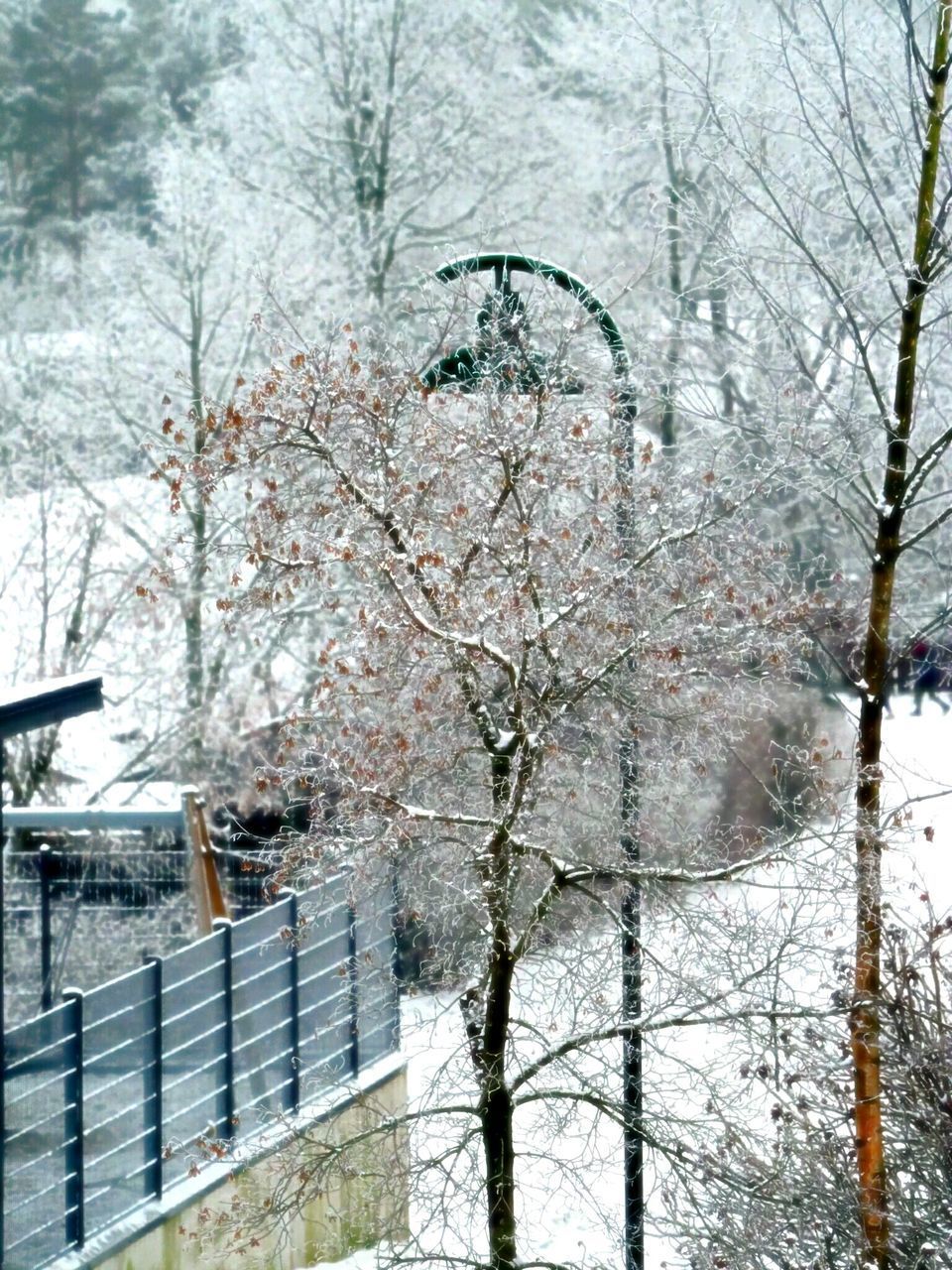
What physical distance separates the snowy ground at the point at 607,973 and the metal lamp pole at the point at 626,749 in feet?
0.36

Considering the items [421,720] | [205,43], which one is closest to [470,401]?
[421,720]

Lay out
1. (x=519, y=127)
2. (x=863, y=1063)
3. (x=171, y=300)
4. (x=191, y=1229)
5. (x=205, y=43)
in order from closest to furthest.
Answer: (x=863, y=1063)
(x=191, y=1229)
(x=171, y=300)
(x=519, y=127)
(x=205, y=43)

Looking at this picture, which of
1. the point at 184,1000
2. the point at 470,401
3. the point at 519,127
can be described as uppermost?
the point at 519,127

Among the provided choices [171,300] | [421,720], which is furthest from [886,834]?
[171,300]

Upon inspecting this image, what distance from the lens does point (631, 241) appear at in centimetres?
2192

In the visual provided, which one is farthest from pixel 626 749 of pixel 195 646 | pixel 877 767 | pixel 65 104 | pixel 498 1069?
pixel 65 104

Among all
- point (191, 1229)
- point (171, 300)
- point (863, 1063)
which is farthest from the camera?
point (171, 300)

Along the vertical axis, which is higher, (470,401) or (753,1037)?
(470,401)

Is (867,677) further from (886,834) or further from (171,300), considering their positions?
(171,300)

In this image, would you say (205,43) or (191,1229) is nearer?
(191,1229)

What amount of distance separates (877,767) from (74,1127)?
4.35m

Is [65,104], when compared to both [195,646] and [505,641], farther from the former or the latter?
[505,641]

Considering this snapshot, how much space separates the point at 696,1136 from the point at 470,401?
3.06 metres

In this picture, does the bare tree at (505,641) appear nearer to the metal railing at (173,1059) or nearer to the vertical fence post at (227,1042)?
the metal railing at (173,1059)
